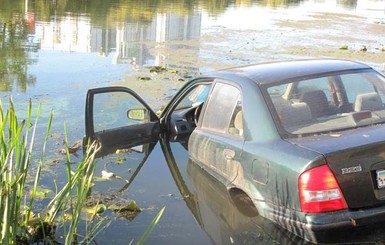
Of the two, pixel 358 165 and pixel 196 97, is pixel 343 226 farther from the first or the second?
pixel 196 97

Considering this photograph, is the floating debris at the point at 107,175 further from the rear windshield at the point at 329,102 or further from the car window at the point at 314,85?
the car window at the point at 314,85

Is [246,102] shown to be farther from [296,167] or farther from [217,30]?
[217,30]

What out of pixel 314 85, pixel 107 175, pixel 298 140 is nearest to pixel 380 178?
pixel 298 140

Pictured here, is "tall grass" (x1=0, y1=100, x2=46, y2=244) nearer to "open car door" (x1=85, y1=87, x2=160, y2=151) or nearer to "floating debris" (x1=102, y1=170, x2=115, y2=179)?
"floating debris" (x1=102, y1=170, x2=115, y2=179)

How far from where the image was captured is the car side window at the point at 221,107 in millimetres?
4641

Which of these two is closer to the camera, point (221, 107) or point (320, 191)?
point (320, 191)

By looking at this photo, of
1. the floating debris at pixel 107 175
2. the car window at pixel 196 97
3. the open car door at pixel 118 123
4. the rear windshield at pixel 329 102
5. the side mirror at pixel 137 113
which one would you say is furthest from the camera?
the car window at pixel 196 97

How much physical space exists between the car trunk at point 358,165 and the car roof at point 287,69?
1018 mm

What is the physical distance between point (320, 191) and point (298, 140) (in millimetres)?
479

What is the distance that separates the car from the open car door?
1cm

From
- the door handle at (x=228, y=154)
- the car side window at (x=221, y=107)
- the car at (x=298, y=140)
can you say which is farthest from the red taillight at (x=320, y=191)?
the car side window at (x=221, y=107)

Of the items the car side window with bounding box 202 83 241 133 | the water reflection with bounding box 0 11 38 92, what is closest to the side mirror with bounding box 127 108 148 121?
the car side window with bounding box 202 83 241 133

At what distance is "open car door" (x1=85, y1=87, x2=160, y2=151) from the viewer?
5.53 meters

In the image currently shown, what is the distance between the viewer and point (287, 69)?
4.73 metres
